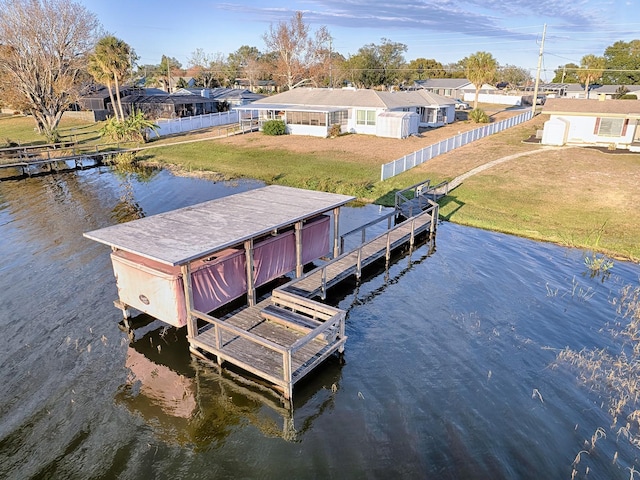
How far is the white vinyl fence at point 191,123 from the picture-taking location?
51.7 meters

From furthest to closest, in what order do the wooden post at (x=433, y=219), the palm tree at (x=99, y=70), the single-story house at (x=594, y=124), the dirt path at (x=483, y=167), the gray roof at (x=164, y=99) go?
the gray roof at (x=164, y=99) < the palm tree at (x=99, y=70) < the single-story house at (x=594, y=124) < the dirt path at (x=483, y=167) < the wooden post at (x=433, y=219)

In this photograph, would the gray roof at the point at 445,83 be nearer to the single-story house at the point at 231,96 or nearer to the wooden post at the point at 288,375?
the single-story house at the point at 231,96

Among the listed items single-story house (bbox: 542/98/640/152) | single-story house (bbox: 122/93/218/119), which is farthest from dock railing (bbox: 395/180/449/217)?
single-story house (bbox: 122/93/218/119)

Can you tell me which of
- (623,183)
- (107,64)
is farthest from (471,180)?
(107,64)

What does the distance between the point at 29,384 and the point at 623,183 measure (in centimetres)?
3309

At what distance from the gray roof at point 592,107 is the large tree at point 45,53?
165 ft

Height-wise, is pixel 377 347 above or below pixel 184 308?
below

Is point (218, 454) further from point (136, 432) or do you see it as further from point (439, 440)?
point (439, 440)

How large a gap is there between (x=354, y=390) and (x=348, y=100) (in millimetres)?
44254

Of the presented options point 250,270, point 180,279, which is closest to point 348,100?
point 250,270

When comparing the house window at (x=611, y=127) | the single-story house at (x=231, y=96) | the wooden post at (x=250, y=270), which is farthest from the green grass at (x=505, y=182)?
the single-story house at (x=231, y=96)

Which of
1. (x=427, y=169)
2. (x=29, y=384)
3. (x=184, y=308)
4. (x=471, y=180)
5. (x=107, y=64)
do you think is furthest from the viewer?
(x=107, y=64)

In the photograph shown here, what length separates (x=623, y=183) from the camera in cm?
2784

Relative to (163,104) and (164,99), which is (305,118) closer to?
(164,99)
